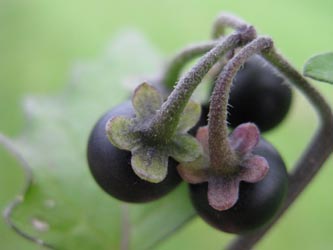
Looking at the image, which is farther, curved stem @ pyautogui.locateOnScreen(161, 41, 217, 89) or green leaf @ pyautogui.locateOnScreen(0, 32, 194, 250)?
green leaf @ pyautogui.locateOnScreen(0, 32, 194, 250)

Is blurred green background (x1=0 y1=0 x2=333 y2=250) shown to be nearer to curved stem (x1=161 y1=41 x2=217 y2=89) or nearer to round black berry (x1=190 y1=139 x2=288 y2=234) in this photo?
curved stem (x1=161 y1=41 x2=217 y2=89)

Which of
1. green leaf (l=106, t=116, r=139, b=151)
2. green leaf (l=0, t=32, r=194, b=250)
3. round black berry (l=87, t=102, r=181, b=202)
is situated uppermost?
green leaf (l=106, t=116, r=139, b=151)

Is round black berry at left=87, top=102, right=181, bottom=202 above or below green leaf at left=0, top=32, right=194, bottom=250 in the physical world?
above

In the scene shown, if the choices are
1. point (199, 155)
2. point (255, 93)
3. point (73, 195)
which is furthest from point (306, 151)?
point (73, 195)

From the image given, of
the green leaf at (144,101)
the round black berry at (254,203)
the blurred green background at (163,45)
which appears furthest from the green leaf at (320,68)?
the blurred green background at (163,45)

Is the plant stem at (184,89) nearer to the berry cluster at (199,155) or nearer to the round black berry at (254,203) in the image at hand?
the berry cluster at (199,155)

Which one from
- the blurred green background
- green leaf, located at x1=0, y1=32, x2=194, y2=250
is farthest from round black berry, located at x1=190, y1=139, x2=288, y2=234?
the blurred green background

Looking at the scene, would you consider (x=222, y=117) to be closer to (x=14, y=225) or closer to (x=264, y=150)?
(x=264, y=150)

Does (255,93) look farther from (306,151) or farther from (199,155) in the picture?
(199,155)
